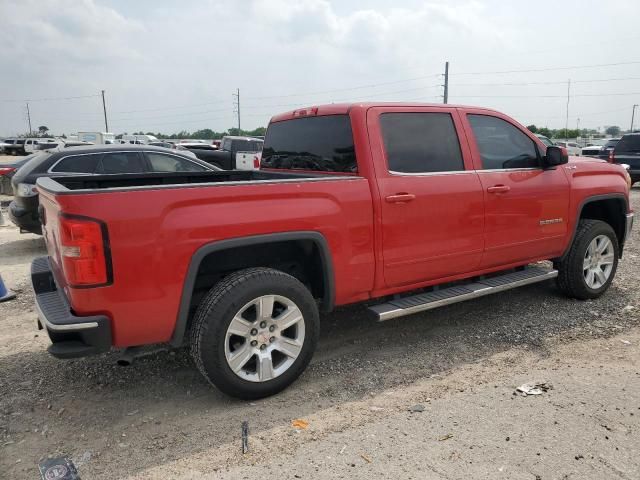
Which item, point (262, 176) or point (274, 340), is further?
point (262, 176)

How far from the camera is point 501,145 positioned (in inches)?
181

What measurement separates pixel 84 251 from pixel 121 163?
5.78 m

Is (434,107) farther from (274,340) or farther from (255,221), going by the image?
(274,340)

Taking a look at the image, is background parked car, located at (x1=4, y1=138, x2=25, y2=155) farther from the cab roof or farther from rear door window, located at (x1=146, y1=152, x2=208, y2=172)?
the cab roof

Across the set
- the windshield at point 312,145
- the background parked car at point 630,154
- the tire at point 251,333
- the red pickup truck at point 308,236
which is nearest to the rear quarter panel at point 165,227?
the red pickup truck at point 308,236

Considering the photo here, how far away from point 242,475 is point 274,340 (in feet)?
3.01

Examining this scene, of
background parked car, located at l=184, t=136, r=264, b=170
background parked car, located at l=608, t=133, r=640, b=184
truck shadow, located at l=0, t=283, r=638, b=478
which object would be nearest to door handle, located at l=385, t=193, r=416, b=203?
truck shadow, located at l=0, t=283, r=638, b=478

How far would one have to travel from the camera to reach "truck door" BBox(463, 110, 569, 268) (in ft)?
14.3

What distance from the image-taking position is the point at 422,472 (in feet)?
8.52

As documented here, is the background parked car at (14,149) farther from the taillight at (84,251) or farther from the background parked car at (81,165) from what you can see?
the taillight at (84,251)

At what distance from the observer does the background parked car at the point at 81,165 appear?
24.5 feet

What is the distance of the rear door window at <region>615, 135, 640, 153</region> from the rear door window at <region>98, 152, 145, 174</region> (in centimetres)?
1420

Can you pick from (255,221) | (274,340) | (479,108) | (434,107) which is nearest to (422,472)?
(274,340)

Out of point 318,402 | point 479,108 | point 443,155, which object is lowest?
point 318,402
